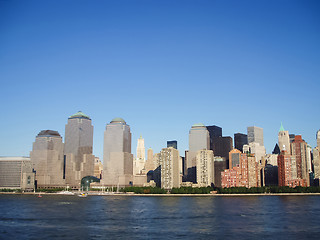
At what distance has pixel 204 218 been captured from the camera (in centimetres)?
15350

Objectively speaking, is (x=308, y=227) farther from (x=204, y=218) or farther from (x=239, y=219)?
(x=204, y=218)

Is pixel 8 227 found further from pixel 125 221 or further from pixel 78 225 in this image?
pixel 125 221

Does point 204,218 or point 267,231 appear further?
point 204,218

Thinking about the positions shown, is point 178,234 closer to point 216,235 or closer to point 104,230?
point 216,235

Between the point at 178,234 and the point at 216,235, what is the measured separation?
11273mm

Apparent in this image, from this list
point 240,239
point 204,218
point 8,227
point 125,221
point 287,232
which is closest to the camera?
point 240,239

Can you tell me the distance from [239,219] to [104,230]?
57708mm

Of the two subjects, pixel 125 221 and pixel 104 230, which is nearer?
pixel 104 230

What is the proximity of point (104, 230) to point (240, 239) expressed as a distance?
42603 millimetres

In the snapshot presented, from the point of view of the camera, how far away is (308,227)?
129125 millimetres

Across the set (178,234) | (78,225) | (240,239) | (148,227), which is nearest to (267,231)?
(240,239)

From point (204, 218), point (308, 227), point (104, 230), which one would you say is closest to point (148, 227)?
point (104, 230)

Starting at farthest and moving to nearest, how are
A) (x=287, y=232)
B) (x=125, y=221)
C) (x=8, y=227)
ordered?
(x=125, y=221)
(x=8, y=227)
(x=287, y=232)

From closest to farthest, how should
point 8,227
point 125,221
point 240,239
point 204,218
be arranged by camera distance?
1. point 240,239
2. point 8,227
3. point 125,221
4. point 204,218
